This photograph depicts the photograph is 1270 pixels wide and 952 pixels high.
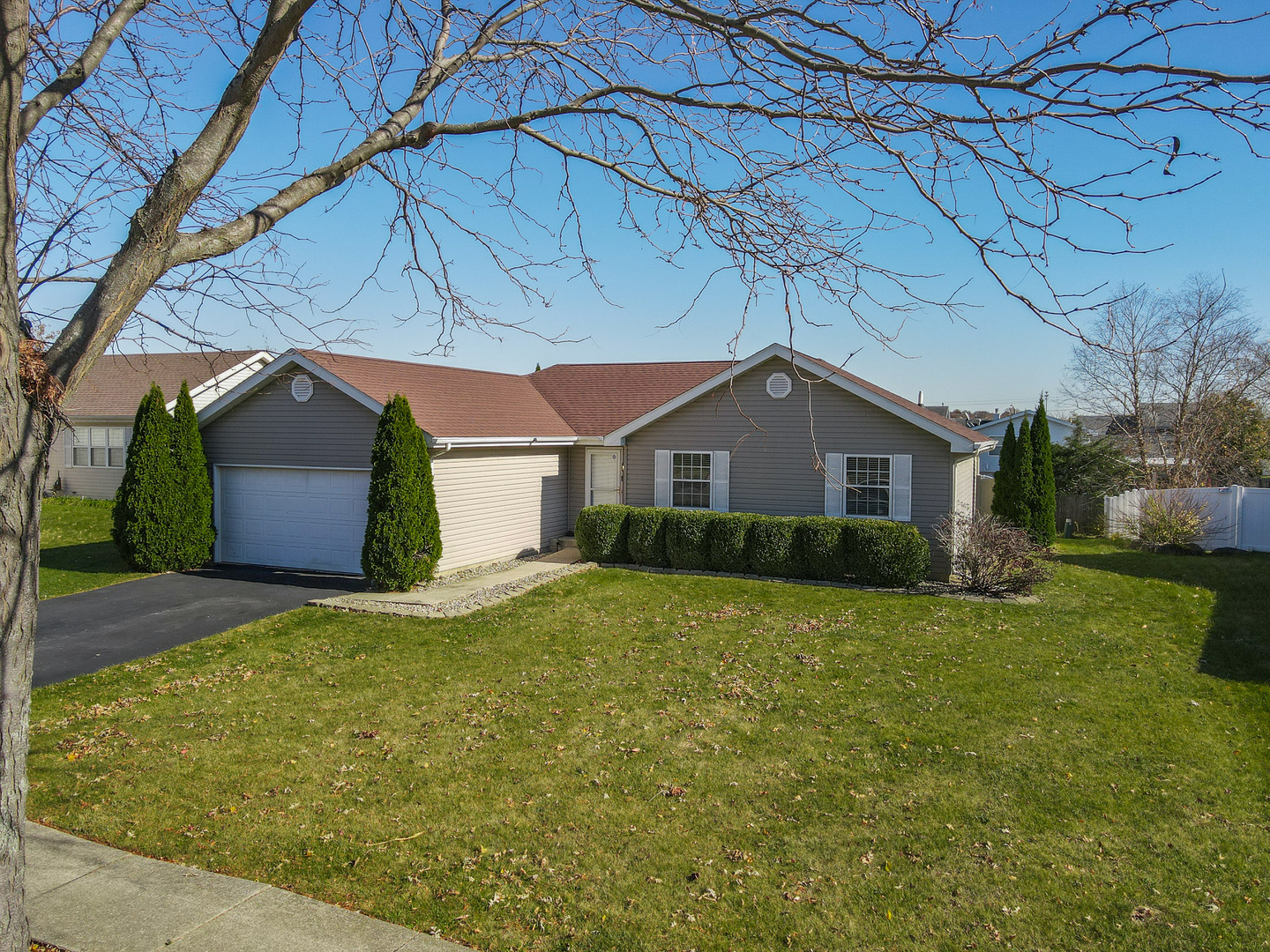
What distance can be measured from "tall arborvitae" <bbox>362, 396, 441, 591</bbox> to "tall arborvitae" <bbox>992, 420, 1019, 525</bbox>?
13275 millimetres

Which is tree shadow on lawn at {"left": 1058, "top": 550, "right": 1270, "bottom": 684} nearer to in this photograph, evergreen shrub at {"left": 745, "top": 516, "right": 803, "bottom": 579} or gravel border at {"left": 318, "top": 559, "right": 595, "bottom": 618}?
evergreen shrub at {"left": 745, "top": 516, "right": 803, "bottom": 579}

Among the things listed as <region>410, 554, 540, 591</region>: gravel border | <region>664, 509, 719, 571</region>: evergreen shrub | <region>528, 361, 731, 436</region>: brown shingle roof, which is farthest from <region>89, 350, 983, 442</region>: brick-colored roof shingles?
<region>664, 509, 719, 571</region>: evergreen shrub

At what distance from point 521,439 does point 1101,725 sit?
11.8 m

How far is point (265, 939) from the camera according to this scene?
401 cm

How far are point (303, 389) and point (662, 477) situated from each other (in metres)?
7.58

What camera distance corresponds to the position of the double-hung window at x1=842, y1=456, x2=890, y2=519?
50.9 feet

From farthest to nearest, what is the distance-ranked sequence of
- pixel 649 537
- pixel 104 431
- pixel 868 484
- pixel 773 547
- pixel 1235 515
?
1. pixel 104 431
2. pixel 1235 515
3. pixel 649 537
4. pixel 868 484
5. pixel 773 547

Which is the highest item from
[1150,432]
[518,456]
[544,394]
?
[544,394]

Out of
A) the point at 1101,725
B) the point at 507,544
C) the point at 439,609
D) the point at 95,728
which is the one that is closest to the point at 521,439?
the point at 507,544

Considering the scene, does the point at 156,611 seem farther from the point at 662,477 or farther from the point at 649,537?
the point at 662,477

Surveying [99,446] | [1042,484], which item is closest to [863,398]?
[1042,484]

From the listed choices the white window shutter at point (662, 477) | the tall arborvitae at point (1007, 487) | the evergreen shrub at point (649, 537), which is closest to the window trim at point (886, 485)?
the evergreen shrub at point (649, 537)

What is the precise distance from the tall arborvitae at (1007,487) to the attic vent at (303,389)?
15398 millimetres

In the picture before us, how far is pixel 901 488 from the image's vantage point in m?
15.3
